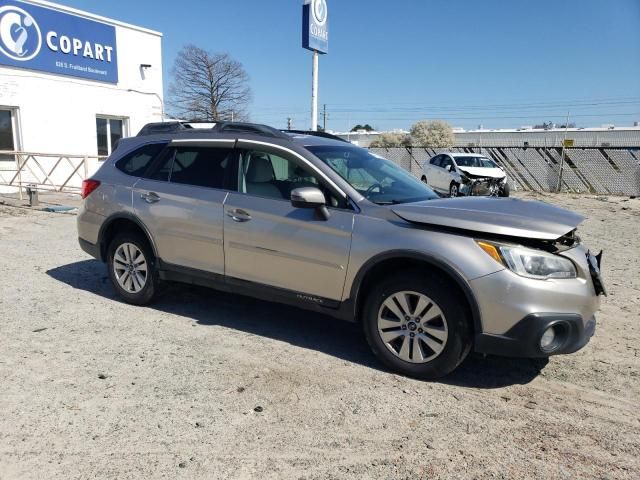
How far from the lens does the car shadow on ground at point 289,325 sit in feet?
12.6

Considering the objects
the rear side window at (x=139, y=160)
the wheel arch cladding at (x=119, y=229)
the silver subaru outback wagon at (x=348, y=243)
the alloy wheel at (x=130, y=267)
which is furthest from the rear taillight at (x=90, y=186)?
the alloy wheel at (x=130, y=267)

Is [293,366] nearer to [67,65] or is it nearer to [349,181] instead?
[349,181]

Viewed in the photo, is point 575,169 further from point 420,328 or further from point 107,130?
point 420,328

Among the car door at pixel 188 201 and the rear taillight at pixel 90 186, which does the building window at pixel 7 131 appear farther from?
the car door at pixel 188 201

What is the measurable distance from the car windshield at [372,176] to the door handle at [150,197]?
1638 millimetres

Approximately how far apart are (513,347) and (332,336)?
5.56ft

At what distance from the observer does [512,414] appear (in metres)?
3.25

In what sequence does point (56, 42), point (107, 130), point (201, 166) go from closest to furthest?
point (201, 166) < point (56, 42) < point (107, 130)

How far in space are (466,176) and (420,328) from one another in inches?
570

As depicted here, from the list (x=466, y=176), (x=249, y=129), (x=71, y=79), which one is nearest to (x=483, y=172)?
(x=466, y=176)

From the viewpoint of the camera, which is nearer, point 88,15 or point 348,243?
point 348,243

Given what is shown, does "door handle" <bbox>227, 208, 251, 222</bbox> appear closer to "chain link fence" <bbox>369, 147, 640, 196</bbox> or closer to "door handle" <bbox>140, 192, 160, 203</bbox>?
"door handle" <bbox>140, 192, 160, 203</bbox>

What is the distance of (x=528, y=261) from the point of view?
328cm

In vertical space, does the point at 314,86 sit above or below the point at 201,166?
above
